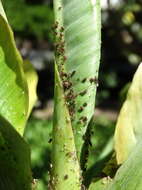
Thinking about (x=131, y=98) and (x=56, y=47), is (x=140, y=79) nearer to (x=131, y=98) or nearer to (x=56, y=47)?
Result: (x=131, y=98)

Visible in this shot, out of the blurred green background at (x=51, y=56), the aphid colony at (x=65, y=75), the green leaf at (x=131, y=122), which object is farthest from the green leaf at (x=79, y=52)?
the blurred green background at (x=51, y=56)

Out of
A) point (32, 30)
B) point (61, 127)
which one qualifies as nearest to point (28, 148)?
point (61, 127)

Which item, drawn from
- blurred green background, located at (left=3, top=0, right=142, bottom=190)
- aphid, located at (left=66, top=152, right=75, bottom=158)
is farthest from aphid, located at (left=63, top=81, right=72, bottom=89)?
blurred green background, located at (left=3, top=0, right=142, bottom=190)

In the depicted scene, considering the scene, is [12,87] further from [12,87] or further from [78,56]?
[78,56]

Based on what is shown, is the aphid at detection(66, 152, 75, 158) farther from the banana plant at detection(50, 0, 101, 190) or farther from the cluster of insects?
Answer: the cluster of insects

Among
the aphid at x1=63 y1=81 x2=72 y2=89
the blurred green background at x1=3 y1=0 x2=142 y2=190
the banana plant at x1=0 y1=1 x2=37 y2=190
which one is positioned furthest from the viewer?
the blurred green background at x1=3 y1=0 x2=142 y2=190

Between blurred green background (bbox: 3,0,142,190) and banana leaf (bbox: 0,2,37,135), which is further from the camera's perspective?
blurred green background (bbox: 3,0,142,190)

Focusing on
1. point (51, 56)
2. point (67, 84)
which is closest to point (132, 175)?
point (67, 84)
